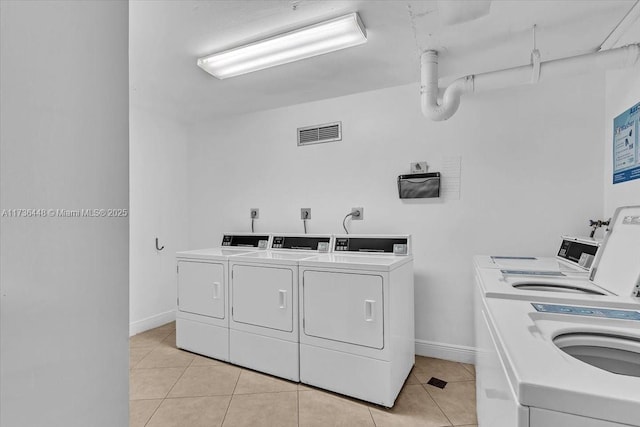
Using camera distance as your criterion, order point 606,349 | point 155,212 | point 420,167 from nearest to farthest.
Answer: point 606,349, point 420,167, point 155,212

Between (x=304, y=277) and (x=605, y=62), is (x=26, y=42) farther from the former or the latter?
(x=605, y=62)

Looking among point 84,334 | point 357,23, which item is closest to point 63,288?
point 84,334

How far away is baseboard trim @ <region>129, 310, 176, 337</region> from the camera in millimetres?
3213

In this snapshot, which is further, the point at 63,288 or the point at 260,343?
the point at 260,343

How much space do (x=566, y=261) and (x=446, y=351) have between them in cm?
119

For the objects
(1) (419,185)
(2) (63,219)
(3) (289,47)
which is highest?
(3) (289,47)

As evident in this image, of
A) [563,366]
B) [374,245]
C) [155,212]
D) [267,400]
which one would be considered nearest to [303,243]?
[374,245]

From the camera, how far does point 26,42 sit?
65 centimetres

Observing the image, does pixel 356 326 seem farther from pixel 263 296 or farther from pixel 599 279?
pixel 599 279

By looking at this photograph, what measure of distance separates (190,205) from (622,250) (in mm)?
4033

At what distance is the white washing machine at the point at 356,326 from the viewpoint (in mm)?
1976

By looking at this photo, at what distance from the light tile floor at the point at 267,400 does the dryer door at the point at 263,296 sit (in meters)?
0.43

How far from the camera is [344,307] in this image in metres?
2.10

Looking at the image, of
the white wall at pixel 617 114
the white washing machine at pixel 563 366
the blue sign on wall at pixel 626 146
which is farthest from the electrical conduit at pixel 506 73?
the white washing machine at pixel 563 366
